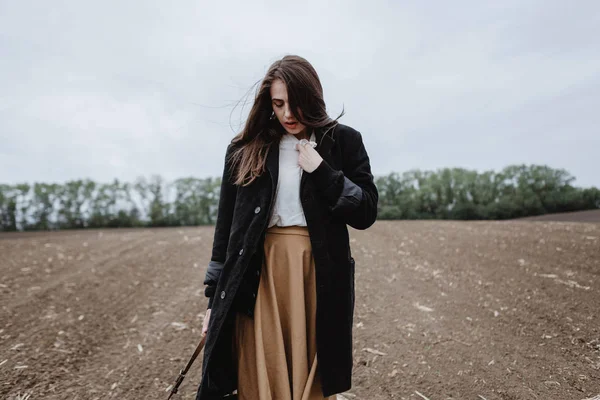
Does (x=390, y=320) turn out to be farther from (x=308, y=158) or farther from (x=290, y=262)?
(x=308, y=158)

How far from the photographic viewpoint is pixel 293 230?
6.43ft

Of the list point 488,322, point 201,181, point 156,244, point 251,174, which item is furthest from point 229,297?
point 201,181

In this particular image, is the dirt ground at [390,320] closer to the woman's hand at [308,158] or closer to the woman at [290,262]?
the woman at [290,262]

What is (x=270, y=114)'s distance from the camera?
2133 mm

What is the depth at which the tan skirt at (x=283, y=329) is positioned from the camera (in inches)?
75.9

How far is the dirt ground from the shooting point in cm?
335

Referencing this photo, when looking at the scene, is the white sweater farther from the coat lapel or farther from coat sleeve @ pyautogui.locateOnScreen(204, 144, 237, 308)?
coat sleeve @ pyautogui.locateOnScreen(204, 144, 237, 308)

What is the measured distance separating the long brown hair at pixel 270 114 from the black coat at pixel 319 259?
0.22 feet

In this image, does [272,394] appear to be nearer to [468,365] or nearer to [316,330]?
[316,330]

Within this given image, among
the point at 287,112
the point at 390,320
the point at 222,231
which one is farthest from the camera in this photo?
the point at 390,320

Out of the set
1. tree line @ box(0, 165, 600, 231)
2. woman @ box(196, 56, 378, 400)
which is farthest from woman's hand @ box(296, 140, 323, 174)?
tree line @ box(0, 165, 600, 231)

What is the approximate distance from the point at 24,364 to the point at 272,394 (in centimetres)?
282

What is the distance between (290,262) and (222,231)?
39 centimetres

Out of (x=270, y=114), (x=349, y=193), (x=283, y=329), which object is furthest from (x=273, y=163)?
(x=283, y=329)
